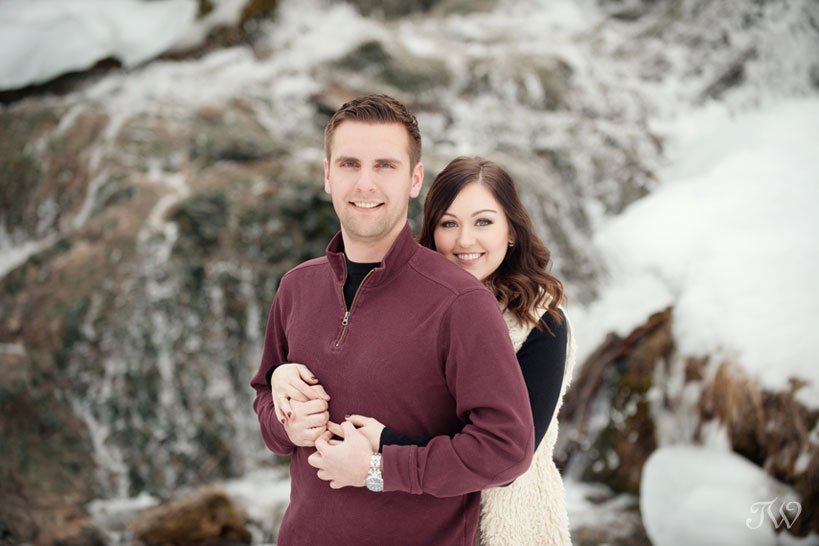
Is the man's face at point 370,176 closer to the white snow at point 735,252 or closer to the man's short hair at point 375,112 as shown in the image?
the man's short hair at point 375,112

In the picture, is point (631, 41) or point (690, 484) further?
point (631, 41)

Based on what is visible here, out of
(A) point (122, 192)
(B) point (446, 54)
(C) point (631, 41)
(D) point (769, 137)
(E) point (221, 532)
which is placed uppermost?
(C) point (631, 41)

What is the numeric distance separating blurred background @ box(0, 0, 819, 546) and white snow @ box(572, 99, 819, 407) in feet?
0.08

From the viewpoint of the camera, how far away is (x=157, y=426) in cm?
447

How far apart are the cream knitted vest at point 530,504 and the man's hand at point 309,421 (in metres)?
0.54

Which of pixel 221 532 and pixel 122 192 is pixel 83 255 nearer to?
pixel 122 192

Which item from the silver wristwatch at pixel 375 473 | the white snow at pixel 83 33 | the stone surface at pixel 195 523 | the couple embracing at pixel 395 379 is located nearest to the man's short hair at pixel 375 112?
the couple embracing at pixel 395 379

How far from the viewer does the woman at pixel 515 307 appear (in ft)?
5.34

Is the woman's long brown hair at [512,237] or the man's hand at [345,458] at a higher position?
the woman's long brown hair at [512,237]

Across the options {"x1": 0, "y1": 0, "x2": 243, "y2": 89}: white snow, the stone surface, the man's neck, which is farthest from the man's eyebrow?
{"x1": 0, "y1": 0, "x2": 243, "y2": 89}: white snow

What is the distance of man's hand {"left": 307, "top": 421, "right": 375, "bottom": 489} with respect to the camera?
1387 millimetres

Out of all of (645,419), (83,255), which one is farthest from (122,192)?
(645,419)

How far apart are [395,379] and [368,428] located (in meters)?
0.13

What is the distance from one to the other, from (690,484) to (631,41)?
9.20 meters
